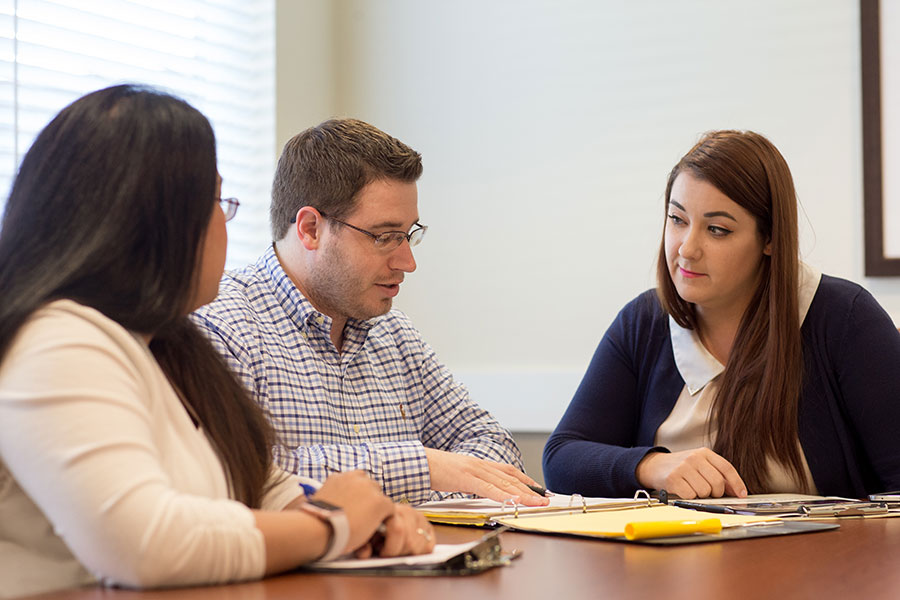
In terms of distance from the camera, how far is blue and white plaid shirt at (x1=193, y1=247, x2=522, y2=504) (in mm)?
1614

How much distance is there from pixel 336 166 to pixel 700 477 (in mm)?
875

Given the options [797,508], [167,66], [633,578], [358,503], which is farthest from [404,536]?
[167,66]

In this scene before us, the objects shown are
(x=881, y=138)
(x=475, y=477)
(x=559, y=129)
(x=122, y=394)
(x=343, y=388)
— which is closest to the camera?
(x=122, y=394)

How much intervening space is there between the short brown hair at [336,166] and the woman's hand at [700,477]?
0.74 metres

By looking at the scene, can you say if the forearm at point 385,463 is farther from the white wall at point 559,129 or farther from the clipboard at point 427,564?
the white wall at point 559,129

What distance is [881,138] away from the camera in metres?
2.55

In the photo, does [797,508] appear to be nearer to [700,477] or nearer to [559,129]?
[700,477]

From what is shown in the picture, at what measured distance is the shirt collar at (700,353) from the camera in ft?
6.56

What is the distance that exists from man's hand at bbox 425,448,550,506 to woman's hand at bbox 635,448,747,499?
0.25m

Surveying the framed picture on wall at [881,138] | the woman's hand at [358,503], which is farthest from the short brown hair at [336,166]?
the framed picture on wall at [881,138]

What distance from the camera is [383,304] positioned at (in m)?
1.93

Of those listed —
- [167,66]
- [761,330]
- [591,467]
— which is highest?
[167,66]

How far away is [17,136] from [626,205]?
1.63 metres

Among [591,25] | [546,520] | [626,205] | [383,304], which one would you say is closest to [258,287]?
[383,304]
